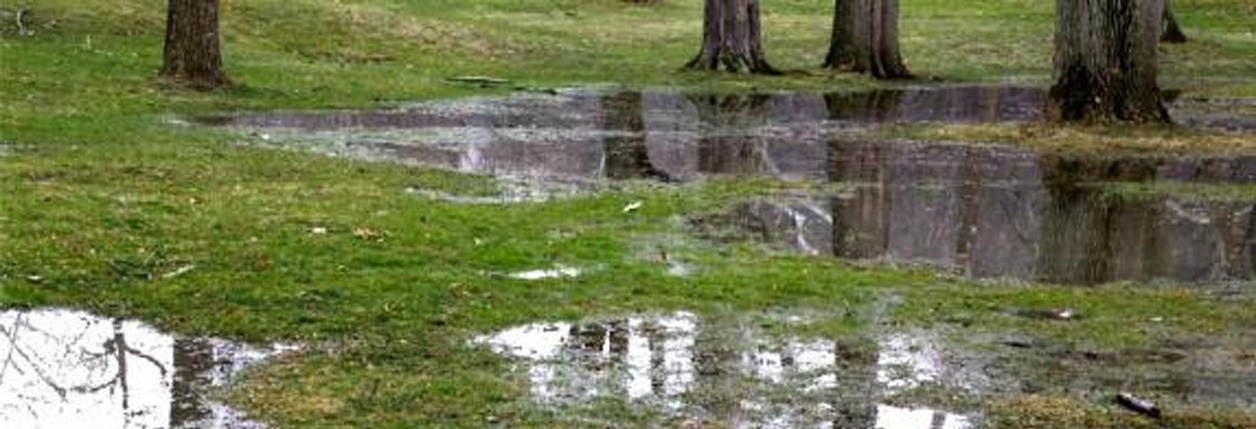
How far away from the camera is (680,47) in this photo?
105 ft

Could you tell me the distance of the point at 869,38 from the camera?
27.1 metres

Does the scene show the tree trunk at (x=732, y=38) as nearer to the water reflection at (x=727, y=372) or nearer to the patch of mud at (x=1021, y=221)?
the patch of mud at (x=1021, y=221)

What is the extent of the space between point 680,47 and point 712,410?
25.3 m

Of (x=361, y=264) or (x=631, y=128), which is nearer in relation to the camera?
(x=361, y=264)

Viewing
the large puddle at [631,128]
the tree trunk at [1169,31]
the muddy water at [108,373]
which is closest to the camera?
the muddy water at [108,373]

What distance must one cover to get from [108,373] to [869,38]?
68.7 ft

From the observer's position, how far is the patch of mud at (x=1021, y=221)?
10.8 m

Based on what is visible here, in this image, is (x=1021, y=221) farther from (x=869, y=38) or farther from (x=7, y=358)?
(x=869, y=38)

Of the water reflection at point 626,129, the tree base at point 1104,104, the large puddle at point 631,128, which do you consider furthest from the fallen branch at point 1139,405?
the tree base at point 1104,104

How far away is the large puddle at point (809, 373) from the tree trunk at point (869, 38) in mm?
18549

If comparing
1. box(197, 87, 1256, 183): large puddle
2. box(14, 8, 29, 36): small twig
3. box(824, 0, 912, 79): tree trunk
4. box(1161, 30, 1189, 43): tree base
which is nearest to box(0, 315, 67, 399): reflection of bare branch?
box(197, 87, 1256, 183): large puddle

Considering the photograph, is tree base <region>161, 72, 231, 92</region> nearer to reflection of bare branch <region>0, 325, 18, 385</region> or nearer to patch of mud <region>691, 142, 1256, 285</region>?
patch of mud <region>691, 142, 1256, 285</region>

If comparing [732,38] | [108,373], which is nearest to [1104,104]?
[732,38]

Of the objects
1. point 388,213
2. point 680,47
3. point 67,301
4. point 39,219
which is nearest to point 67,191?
point 39,219
